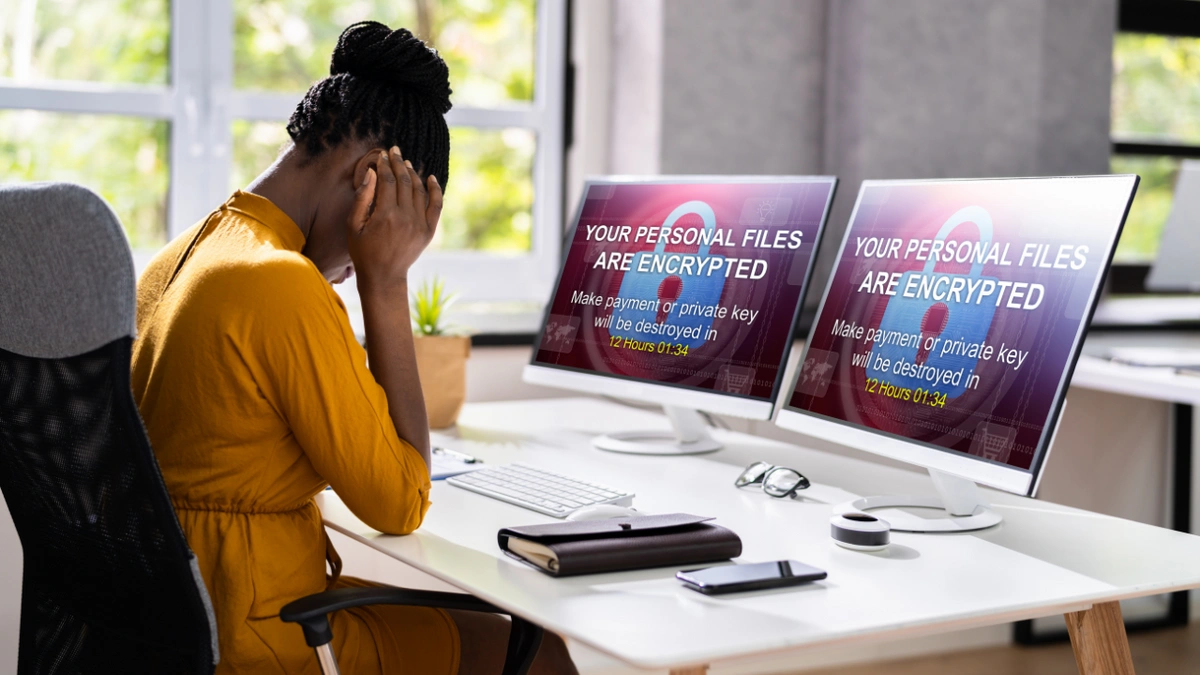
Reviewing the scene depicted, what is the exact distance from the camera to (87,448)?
1.17m

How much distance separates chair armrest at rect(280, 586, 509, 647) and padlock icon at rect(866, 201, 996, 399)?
68 cm

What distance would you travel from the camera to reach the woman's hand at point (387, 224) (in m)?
1.43

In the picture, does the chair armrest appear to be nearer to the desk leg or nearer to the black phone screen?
the black phone screen

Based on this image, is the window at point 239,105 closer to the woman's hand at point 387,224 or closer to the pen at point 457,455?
the pen at point 457,455

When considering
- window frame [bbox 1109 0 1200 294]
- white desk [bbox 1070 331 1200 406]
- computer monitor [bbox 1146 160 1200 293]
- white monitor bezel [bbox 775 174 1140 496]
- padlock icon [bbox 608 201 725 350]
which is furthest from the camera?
window frame [bbox 1109 0 1200 294]

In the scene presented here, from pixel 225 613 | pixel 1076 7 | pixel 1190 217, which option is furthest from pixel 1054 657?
pixel 225 613

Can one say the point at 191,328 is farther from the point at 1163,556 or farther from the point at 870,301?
the point at 1163,556

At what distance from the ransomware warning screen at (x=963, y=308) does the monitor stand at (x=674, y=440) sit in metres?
0.33

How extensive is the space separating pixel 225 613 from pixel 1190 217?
2.87 metres

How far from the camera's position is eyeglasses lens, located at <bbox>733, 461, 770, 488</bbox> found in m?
1.77

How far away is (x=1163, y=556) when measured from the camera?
141cm

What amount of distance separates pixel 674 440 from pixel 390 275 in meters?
0.85

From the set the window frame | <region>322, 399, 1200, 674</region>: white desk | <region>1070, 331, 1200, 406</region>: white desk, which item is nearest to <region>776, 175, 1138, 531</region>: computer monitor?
<region>322, 399, 1200, 674</region>: white desk

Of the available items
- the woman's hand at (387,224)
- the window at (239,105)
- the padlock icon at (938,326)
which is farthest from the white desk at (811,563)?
the window at (239,105)
